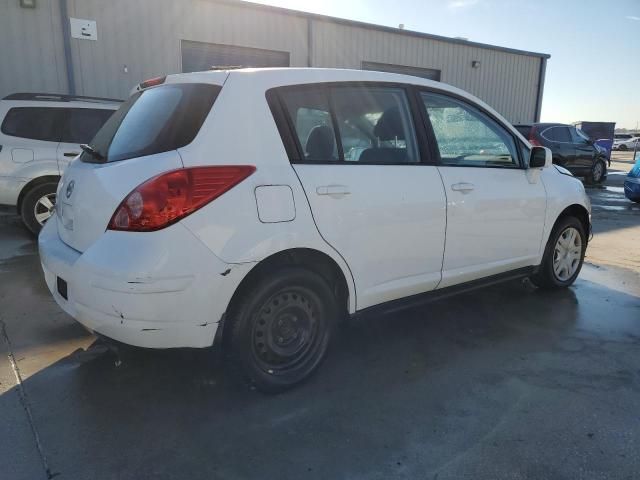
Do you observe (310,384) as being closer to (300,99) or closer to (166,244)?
(166,244)

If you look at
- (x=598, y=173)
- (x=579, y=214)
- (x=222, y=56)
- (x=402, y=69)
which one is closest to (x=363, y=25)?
(x=402, y=69)

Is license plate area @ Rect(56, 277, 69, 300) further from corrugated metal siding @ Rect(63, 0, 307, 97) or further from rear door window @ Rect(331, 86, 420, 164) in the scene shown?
corrugated metal siding @ Rect(63, 0, 307, 97)

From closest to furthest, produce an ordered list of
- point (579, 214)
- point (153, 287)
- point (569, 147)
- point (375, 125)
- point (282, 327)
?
point (153, 287) → point (282, 327) → point (375, 125) → point (579, 214) → point (569, 147)

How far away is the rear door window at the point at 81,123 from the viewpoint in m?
6.34

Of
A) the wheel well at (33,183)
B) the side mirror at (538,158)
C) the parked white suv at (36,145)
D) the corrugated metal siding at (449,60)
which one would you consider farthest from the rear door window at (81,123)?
the corrugated metal siding at (449,60)

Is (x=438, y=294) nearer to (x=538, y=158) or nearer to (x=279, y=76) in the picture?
(x=538, y=158)

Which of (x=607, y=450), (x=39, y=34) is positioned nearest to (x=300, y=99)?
(x=607, y=450)

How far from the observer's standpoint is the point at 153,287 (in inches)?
83.8

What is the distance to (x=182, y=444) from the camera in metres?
2.27

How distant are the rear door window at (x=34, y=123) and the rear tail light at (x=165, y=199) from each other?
192 inches

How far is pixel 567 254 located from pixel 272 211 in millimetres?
3233

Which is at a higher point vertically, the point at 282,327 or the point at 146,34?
the point at 146,34

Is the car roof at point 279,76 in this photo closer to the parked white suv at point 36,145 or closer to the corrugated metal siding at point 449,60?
the parked white suv at point 36,145

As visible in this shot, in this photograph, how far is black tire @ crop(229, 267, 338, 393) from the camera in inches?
95.5
